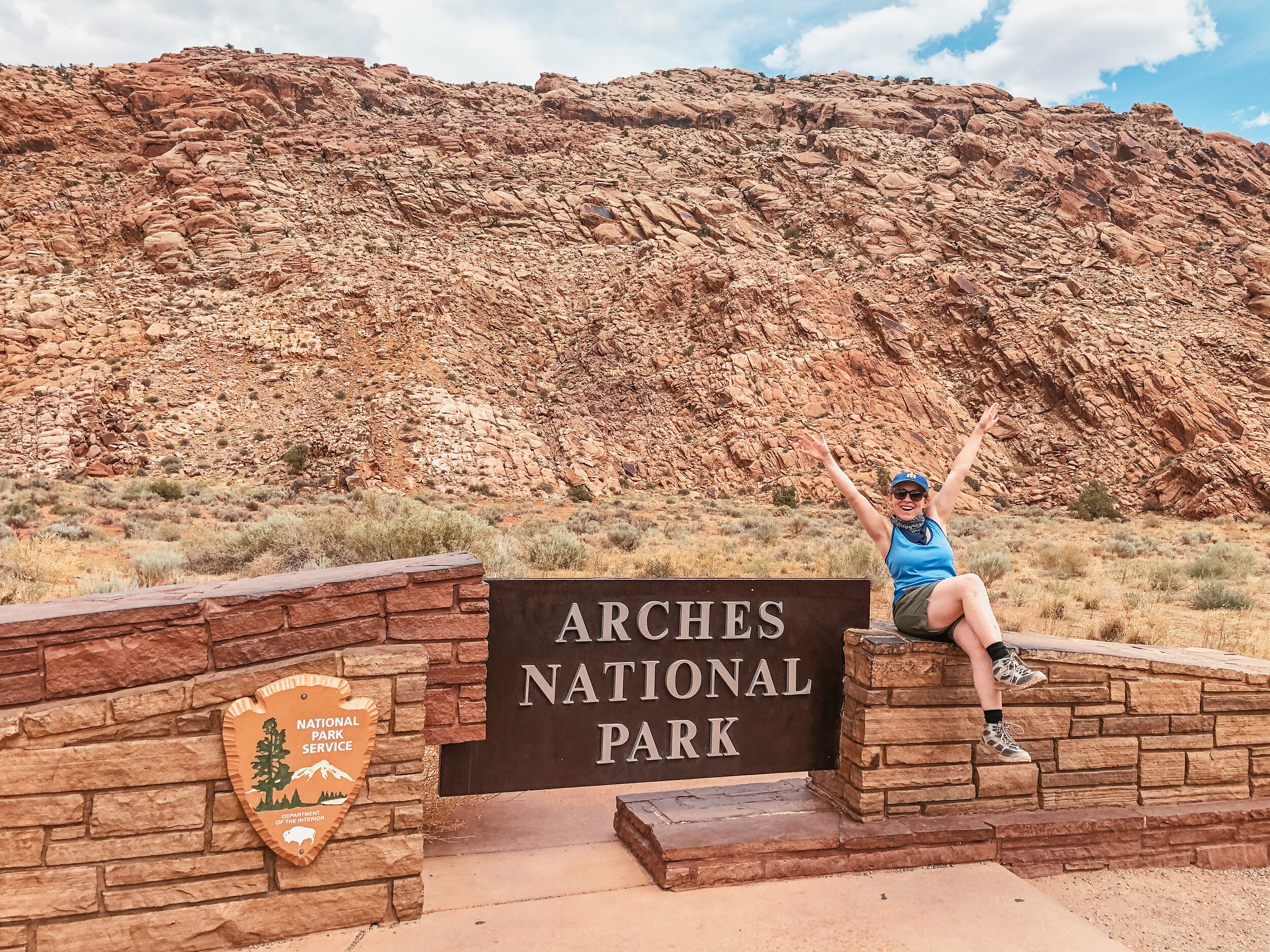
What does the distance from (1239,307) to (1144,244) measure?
5578 millimetres

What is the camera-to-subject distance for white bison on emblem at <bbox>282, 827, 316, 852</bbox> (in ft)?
11.3

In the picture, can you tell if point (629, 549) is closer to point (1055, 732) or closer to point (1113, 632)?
point (1113, 632)

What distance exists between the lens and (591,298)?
36.9m

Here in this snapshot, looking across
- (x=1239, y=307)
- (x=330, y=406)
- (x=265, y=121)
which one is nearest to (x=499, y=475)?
(x=330, y=406)

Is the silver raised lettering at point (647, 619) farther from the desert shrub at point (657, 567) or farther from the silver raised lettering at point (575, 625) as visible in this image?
the desert shrub at point (657, 567)

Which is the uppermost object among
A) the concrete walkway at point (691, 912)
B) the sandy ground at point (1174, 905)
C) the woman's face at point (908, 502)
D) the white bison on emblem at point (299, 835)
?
the woman's face at point (908, 502)

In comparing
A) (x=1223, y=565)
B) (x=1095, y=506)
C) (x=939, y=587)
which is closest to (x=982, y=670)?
(x=939, y=587)

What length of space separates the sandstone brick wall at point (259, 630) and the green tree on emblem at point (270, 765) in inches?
Answer: 12.6

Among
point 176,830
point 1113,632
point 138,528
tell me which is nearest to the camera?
point 176,830

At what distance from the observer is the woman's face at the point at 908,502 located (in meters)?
4.50

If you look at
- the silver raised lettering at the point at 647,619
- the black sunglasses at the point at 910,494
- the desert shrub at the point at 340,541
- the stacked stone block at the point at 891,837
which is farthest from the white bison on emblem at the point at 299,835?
the desert shrub at the point at 340,541

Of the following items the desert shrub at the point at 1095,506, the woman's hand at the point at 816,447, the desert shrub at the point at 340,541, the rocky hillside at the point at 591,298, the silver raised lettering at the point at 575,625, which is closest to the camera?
the silver raised lettering at the point at 575,625

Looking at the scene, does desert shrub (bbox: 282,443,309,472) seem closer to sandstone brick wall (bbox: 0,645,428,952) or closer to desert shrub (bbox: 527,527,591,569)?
desert shrub (bbox: 527,527,591,569)

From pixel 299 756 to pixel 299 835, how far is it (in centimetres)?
34
